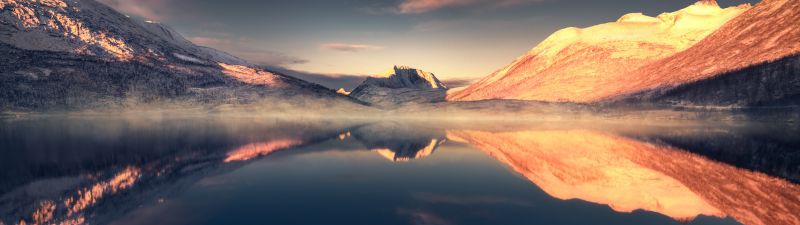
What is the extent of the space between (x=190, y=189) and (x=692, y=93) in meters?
199

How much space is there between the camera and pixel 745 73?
16588cm

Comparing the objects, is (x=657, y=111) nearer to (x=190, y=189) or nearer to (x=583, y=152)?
(x=583, y=152)

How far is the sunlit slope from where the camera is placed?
1798 centimetres

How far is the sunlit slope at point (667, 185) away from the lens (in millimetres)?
17984

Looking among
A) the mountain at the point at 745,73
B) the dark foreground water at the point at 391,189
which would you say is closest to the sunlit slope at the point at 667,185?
the dark foreground water at the point at 391,189

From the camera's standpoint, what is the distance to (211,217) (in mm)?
15992

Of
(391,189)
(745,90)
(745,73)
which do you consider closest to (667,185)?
(391,189)

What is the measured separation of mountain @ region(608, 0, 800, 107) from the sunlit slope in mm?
159234

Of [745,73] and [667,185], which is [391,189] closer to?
[667,185]

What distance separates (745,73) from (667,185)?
18850 cm

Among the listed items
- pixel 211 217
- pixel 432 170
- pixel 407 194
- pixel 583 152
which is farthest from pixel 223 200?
pixel 583 152

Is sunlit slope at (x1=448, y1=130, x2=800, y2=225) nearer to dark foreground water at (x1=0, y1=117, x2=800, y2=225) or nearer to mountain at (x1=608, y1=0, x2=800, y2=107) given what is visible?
dark foreground water at (x1=0, y1=117, x2=800, y2=225)

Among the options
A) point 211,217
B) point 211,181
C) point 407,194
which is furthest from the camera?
point 211,181

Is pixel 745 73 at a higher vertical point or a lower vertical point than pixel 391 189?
higher
